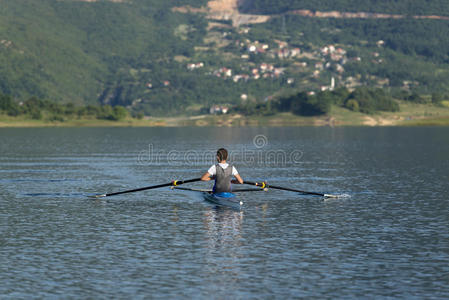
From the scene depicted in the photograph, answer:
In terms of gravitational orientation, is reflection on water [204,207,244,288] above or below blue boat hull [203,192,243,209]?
below

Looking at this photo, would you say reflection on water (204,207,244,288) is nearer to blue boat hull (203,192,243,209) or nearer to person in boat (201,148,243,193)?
blue boat hull (203,192,243,209)

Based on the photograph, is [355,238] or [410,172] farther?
[410,172]

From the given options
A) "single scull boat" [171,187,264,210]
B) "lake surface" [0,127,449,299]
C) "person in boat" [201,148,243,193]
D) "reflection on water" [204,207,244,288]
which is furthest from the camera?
"person in boat" [201,148,243,193]

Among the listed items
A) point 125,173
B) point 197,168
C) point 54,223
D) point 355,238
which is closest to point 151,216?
point 54,223

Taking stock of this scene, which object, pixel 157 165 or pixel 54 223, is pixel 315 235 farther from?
pixel 157 165

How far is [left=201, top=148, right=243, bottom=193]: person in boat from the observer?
45938 mm

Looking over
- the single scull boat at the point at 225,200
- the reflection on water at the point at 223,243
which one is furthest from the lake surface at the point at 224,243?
the single scull boat at the point at 225,200

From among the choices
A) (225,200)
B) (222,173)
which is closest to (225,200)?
(225,200)

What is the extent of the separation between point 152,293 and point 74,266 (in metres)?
5.42

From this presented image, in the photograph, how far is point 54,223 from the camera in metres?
41.7

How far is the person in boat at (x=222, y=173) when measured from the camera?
45.9 metres

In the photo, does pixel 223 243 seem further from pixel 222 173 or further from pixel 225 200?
pixel 222 173

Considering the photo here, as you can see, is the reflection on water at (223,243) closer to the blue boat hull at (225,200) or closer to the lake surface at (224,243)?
the lake surface at (224,243)

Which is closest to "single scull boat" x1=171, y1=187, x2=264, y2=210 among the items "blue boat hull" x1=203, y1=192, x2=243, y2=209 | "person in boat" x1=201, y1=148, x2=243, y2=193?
"blue boat hull" x1=203, y1=192, x2=243, y2=209
